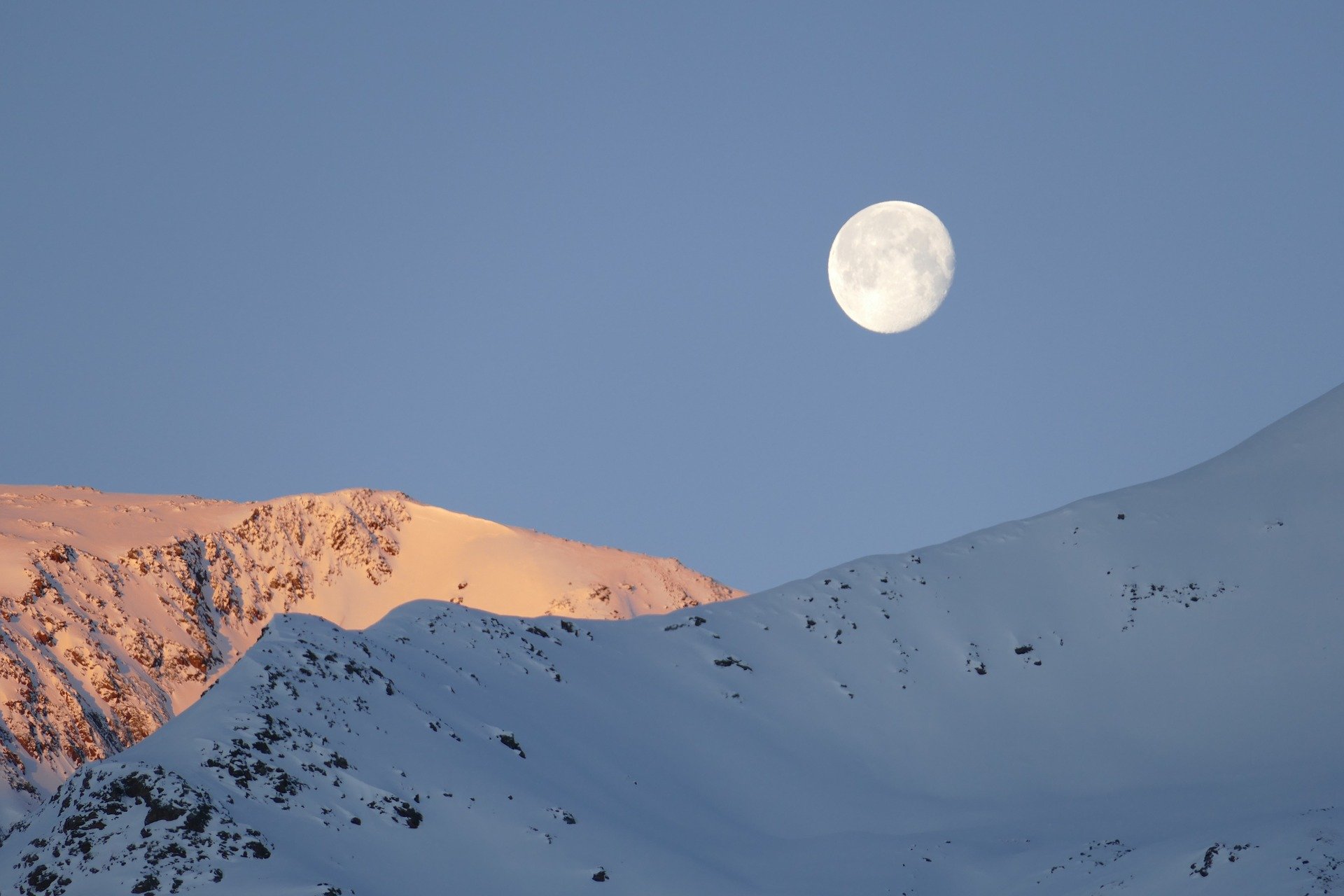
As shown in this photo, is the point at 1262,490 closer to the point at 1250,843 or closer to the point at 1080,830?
the point at 1080,830

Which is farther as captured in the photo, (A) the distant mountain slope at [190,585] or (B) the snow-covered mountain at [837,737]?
(A) the distant mountain slope at [190,585]

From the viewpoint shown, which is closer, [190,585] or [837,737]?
[837,737]

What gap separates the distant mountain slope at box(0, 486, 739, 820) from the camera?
120 meters

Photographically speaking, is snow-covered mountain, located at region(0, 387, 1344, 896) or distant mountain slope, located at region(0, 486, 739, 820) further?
distant mountain slope, located at region(0, 486, 739, 820)

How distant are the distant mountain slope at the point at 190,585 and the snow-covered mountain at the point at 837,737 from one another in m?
78.3

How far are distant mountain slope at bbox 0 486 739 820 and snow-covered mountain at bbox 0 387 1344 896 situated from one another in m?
78.3

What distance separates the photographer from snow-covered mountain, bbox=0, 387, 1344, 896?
1000 inches

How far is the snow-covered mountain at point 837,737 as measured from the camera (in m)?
25.4

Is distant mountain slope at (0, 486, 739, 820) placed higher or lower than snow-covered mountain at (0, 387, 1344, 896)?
higher

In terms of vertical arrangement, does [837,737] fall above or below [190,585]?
below

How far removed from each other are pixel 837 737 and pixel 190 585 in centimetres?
12706

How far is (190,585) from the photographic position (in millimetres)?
153375

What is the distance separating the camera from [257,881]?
2275 centimetres

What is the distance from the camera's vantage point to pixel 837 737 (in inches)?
1784
